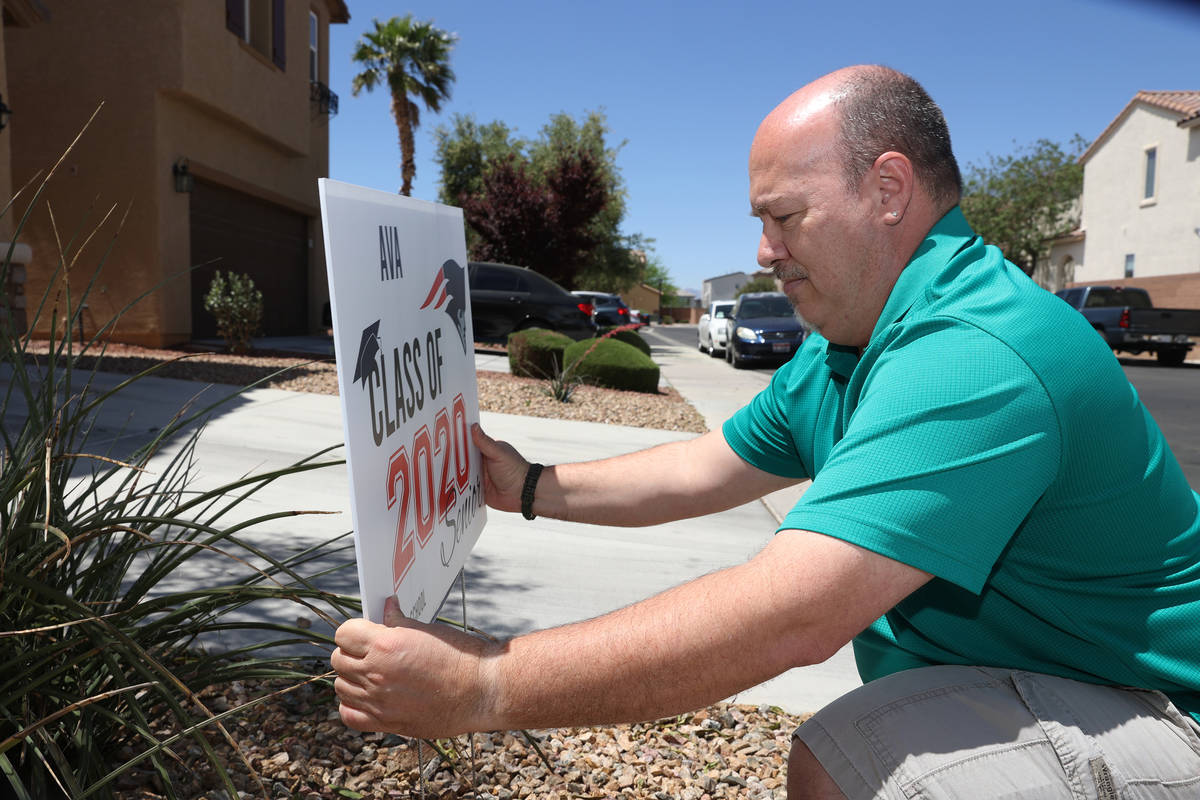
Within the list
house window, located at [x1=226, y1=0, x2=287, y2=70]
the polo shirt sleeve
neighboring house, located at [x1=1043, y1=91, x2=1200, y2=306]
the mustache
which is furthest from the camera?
neighboring house, located at [x1=1043, y1=91, x2=1200, y2=306]

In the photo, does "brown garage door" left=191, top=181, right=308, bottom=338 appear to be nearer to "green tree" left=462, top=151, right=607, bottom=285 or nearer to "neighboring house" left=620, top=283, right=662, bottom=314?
"green tree" left=462, top=151, right=607, bottom=285

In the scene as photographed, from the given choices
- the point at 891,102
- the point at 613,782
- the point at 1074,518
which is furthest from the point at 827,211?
the point at 613,782

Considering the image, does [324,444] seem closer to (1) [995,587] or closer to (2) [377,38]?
(1) [995,587]

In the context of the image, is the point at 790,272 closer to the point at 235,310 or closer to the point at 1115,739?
the point at 1115,739

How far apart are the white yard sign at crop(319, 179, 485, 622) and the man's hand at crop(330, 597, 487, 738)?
0.07m

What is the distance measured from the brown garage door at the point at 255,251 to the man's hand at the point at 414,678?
40.2ft

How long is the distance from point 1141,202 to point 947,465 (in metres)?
34.1

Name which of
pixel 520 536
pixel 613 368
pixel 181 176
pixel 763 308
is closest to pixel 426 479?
pixel 520 536

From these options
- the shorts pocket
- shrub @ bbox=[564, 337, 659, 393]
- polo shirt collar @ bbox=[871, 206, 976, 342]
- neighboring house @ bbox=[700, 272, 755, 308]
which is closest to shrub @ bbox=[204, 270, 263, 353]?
shrub @ bbox=[564, 337, 659, 393]

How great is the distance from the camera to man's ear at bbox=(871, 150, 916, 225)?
1647mm

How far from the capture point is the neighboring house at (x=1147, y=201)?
90.8 feet

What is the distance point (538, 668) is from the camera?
4.56ft

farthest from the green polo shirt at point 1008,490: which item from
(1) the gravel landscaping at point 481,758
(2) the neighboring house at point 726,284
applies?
(2) the neighboring house at point 726,284

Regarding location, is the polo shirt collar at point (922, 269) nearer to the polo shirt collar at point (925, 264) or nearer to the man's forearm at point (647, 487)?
the polo shirt collar at point (925, 264)
